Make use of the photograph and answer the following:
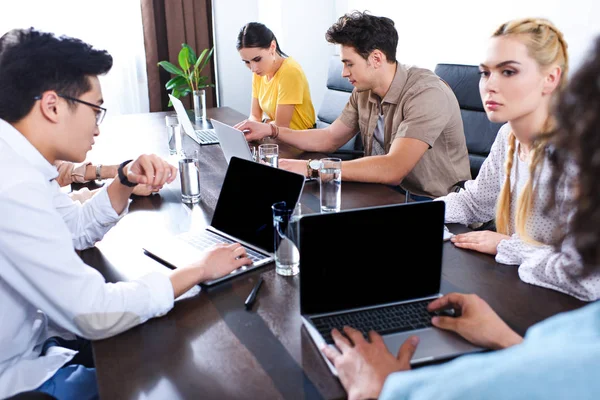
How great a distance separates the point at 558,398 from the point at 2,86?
104 centimetres

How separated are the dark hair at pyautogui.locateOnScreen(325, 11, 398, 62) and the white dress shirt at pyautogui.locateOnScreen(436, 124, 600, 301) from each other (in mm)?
735

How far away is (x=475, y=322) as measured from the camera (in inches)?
35.2

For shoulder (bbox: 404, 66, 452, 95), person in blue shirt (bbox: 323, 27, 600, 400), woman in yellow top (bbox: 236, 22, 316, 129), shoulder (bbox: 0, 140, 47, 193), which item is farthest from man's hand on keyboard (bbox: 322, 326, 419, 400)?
woman in yellow top (bbox: 236, 22, 316, 129)

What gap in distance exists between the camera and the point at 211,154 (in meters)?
2.16

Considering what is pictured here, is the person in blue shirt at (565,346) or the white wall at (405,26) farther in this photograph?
the white wall at (405,26)

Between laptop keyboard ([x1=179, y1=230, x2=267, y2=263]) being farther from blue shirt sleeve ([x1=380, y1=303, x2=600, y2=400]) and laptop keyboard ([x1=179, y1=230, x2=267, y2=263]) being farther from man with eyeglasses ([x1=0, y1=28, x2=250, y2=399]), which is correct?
blue shirt sleeve ([x1=380, y1=303, x2=600, y2=400])

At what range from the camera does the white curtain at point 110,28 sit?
384cm

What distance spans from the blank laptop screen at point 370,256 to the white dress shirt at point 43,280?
283 mm

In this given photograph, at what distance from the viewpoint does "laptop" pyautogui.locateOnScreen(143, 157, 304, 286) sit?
121 cm

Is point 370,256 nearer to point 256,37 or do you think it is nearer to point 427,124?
point 427,124

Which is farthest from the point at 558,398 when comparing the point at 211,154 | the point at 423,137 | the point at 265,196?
the point at 211,154

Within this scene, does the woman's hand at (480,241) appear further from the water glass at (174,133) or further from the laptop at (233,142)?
the water glass at (174,133)

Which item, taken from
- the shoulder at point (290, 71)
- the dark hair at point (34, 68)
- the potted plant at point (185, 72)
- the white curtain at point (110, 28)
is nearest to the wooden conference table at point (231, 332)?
the dark hair at point (34, 68)

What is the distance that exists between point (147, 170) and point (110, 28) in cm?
315
